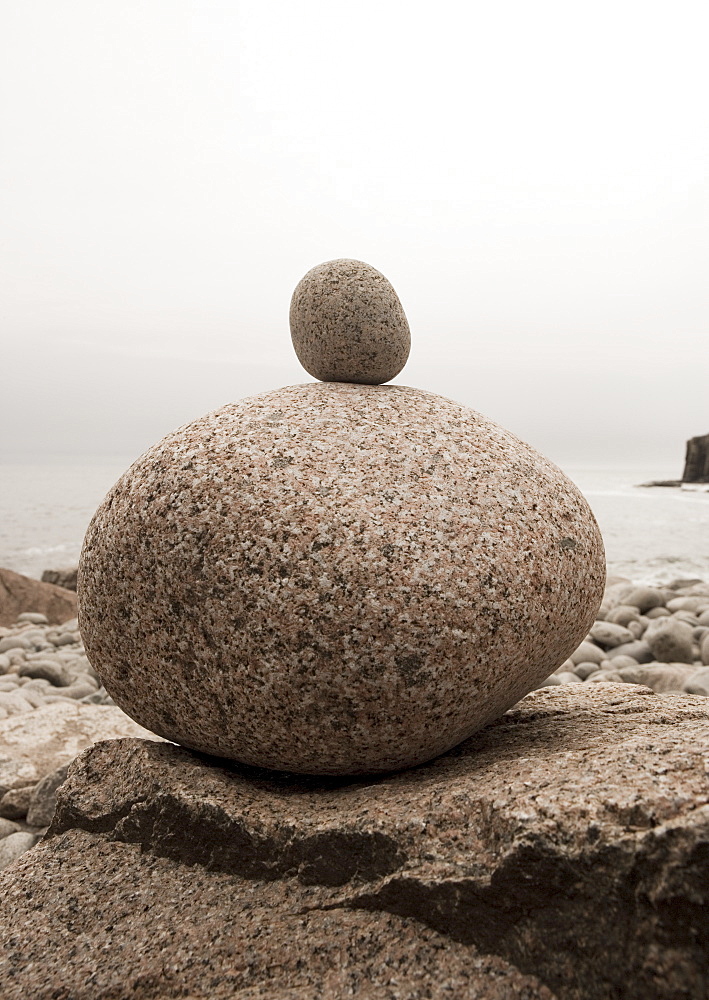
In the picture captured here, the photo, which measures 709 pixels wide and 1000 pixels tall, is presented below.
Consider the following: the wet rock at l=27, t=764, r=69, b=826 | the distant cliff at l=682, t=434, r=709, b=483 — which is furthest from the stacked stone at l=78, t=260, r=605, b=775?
the distant cliff at l=682, t=434, r=709, b=483

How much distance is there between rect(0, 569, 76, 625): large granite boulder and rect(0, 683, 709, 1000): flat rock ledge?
7.30m

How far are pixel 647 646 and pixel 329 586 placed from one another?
4.91 metres

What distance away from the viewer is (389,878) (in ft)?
7.22

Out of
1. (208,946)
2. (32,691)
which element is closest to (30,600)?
(32,691)

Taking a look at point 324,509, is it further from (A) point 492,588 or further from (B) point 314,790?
(B) point 314,790

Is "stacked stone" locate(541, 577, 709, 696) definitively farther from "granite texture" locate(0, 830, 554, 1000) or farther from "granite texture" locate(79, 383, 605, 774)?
"granite texture" locate(0, 830, 554, 1000)

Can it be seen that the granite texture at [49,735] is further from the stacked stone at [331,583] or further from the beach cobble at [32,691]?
the stacked stone at [331,583]

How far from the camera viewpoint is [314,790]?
2754mm

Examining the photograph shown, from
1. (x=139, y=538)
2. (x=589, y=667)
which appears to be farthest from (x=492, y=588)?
(x=589, y=667)

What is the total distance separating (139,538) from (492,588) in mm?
1287

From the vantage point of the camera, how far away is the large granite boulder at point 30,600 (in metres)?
9.54

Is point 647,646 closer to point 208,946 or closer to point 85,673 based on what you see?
point 85,673

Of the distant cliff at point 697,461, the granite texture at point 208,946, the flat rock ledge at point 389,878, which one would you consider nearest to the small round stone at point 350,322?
the flat rock ledge at point 389,878

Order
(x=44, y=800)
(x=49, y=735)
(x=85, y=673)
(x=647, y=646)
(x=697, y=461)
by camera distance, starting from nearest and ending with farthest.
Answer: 1. (x=44, y=800)
2. (x=49, y=735)
3. (x=647, y=646)
4. (x=85, y=673)
5. (x=697, y=461)
